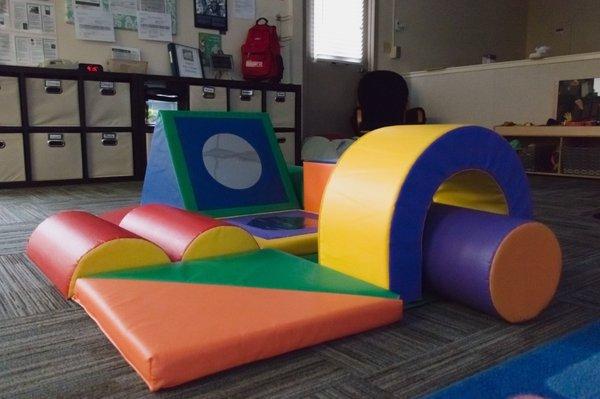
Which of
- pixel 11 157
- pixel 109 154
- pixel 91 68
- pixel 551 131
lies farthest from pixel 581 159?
pixel 11 157

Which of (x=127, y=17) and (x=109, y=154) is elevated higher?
(x=127, y=17)

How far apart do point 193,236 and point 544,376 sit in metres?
1.02

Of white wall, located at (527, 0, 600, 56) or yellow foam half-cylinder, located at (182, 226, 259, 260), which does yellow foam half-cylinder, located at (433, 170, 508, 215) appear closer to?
yellow foam half-cylinder, located at (182, 226, 259, 260)

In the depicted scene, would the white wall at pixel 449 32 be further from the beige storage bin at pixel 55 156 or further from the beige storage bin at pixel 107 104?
the beige storage bin at pixel 55 156

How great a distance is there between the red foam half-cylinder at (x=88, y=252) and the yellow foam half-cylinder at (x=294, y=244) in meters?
0.38

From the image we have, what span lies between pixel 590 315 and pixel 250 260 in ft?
3.20

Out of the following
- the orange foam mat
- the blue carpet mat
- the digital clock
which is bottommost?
the blue carpet mat

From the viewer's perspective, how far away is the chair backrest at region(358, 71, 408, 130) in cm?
542

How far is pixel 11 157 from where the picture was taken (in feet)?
12.2

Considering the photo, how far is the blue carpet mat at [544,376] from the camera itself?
97 cm

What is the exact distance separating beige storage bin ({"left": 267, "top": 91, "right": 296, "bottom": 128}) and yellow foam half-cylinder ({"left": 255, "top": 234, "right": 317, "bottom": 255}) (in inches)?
121

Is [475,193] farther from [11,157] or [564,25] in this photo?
[564,25]

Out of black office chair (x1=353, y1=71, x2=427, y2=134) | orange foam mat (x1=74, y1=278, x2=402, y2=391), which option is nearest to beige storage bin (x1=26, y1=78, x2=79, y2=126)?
black office chair (x1=353, y1=71, x2=427, y2=134)

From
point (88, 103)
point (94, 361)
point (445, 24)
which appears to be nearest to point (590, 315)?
point (94, 361)
